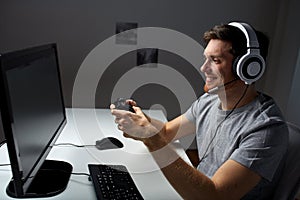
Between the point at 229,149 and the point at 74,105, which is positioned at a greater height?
the point at 229,149

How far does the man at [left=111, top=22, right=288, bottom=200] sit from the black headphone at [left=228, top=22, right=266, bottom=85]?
0.07ft

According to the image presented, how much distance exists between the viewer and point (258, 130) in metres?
1.01

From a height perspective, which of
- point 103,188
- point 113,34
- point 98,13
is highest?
point 98,13

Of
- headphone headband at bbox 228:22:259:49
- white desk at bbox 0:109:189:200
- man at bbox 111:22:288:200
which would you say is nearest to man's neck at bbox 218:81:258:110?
man at bbox 111:22:288:200

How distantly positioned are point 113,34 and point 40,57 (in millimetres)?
1288

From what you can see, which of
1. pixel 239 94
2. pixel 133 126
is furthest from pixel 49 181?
pixel 239 94

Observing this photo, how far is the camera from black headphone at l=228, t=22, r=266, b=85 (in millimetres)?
1052

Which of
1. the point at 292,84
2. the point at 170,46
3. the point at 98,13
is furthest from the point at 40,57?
the point at 292,84

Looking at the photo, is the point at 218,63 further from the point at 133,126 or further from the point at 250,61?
the point at 133,126

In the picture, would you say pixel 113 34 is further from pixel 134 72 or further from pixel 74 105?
pixel 74 105

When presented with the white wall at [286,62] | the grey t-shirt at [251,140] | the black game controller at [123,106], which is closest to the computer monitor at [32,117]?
the black game controller at [123,106]

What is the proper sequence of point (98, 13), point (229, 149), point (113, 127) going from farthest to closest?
point (98, 13) → point (113, 127) → point (229, 149)

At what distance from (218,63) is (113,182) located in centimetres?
57

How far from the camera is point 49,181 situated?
1019 millimetres
